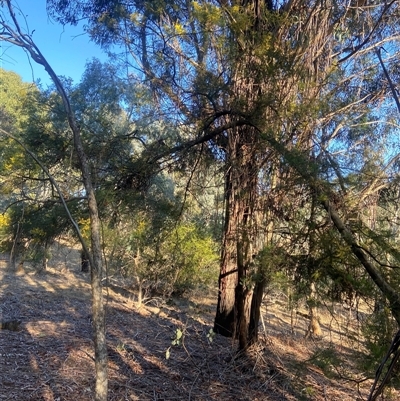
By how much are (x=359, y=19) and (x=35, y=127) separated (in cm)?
483

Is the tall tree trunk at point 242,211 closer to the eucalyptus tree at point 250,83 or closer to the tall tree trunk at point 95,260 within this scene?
the eucalyptus tree at point 250,83

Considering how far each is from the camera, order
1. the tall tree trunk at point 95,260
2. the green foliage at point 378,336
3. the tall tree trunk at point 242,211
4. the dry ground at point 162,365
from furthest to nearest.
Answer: the tall tree trunk at point 242,211, the dry ground at point 162,365, the green foliage at point 378,336, the tall tree trunk at point 95,260

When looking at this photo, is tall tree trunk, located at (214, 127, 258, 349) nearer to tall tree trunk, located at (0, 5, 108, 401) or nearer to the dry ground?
the dry ground

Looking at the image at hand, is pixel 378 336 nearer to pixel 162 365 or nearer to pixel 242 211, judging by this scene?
pixel 242 211

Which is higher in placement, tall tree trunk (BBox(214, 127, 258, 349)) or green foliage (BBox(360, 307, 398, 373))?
tall tree trunk (BBox(214, 127, 258, 349))

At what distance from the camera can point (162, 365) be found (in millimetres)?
6188

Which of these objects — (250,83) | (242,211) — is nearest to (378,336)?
(242,211)

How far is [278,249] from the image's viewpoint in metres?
4.68

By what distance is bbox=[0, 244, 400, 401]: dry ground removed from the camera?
15.5 ft

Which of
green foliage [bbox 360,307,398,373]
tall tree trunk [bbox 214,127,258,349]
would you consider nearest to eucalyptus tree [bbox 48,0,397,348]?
tall tree trunk [bbox 214,127,258,349]

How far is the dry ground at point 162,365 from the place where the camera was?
4734 mm

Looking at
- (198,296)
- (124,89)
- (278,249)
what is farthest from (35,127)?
(198,296)

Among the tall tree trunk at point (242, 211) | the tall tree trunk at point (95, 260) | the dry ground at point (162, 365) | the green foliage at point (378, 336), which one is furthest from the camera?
the tall tree trunk at point (242, 211)

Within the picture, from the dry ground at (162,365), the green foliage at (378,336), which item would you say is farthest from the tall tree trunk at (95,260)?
the green foliage at (378,336)
